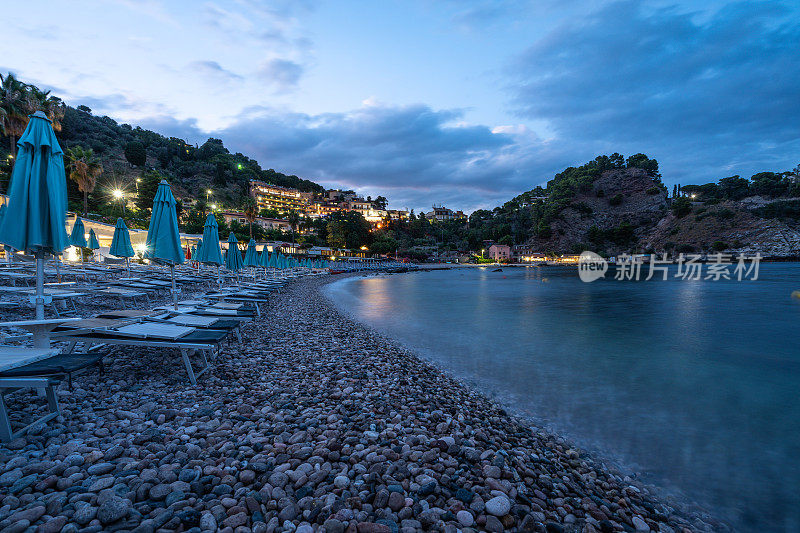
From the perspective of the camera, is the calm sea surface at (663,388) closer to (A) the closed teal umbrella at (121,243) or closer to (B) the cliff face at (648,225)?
(A) the closed teal umbrella at (121,243)

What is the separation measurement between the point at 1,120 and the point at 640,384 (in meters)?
34.1

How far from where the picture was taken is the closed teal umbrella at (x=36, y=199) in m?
4.30

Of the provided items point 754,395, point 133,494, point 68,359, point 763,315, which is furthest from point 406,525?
point 763,315

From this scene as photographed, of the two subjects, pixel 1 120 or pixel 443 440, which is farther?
pixel 1 120

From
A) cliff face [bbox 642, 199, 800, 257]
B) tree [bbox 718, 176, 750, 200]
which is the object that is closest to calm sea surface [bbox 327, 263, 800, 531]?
cliff face [bbox 642, 199, 800, 257]

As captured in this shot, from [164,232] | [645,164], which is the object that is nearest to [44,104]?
[164,232]

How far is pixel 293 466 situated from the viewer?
277cm

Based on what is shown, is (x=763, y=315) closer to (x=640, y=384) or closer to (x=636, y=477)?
(x=640, y=384)

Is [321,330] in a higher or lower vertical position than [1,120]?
lower

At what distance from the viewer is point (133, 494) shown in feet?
7.57

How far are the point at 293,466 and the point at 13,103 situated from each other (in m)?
31.5

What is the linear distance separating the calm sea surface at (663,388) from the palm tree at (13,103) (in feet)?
85.2

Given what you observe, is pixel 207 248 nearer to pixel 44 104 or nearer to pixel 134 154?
pixel 44 104

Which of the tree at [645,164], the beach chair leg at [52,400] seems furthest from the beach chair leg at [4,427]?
the tree at [645,164]
